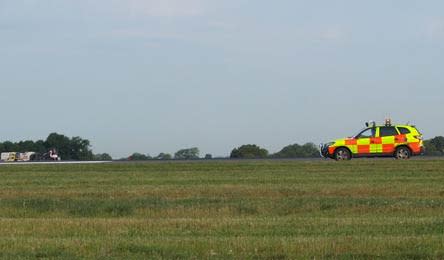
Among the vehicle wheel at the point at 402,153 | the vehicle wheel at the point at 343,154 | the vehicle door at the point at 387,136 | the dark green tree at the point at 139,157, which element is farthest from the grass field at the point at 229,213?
the dark green tree at the point at 139,157

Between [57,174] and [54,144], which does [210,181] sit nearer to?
[57,174]

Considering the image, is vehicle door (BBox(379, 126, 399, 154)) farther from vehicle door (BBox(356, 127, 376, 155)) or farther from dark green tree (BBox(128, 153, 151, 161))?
dark green tree (BBox(128, 153, 151, 161))

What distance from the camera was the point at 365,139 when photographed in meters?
36.3

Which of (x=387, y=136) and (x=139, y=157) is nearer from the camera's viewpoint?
(x=387, y=136)

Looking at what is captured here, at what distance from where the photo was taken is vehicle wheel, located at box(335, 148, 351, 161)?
3684cm

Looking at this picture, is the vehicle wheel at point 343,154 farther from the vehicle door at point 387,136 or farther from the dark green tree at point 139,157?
the dark green tree at point 139,157

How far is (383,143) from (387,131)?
20.1 inches

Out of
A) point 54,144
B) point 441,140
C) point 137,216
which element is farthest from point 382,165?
point 54,144

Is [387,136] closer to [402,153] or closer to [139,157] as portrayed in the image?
[402,153]

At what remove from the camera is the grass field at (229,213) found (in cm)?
1155

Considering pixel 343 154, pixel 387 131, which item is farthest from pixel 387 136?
pixel 343 154

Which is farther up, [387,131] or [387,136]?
[387,131]

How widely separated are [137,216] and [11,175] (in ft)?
51.1

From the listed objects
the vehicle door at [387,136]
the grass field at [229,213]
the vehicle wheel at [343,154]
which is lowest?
the grass field at [229,213]
